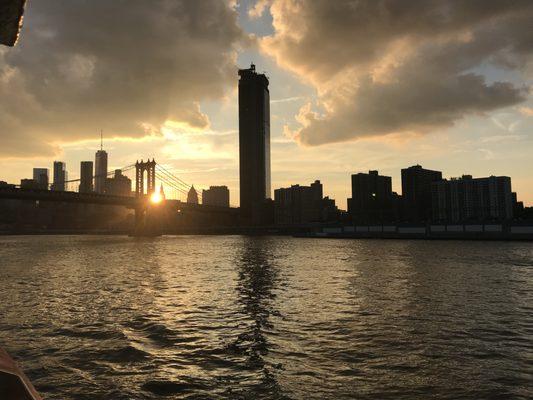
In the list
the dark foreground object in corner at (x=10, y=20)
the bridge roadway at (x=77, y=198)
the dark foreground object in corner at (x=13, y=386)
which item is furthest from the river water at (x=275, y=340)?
the bridge roadway at (x=77, y=198)

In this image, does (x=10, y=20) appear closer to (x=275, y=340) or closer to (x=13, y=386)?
(x=13, y=386)

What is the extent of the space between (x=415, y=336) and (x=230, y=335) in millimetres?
6635

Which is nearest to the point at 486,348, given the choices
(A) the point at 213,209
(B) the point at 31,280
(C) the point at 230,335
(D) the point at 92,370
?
(C) the point at 230,335

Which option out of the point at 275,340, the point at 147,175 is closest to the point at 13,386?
the point at 275,340

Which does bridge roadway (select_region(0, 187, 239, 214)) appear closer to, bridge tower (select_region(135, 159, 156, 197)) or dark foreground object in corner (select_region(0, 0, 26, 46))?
bridge tower (select_region(135, 159, 156, 197))

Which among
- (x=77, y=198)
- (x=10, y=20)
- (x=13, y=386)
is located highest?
(x=77, y=198)

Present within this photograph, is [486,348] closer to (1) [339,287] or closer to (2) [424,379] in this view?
(2) [424,379]

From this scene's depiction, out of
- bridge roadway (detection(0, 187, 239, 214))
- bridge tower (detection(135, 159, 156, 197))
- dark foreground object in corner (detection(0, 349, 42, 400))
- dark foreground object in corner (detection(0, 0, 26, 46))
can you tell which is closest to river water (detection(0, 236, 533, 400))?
dark foreground object in corner (detection(0, 349, 42, 400))

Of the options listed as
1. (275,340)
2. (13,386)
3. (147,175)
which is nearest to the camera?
(13,386)

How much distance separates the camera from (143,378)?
1097 centimetres

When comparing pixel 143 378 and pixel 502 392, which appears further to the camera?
pixel 143 378

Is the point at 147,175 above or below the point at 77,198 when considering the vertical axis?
above

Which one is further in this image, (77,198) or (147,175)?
(147,175)

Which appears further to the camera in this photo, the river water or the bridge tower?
the bridge tower
